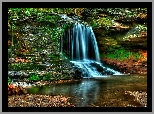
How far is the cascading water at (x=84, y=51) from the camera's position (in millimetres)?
13523

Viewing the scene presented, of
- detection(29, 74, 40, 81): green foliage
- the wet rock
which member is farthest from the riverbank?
the wet rock

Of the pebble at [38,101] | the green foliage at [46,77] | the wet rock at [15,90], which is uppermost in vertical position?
the green foliage at [46,77]

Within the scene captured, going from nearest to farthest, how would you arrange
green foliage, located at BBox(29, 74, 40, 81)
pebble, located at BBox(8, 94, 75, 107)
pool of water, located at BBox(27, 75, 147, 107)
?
pebble, located at BBox(8, 94, 75, 107), pool of water, located at BBox(27, 75, 147, 107), green foliage, located at BBox(29, 74, 40, 81)

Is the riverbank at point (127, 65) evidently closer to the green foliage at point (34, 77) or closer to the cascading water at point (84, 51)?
the cascading water at point (84, 51)

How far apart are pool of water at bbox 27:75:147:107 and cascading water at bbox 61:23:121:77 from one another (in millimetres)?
1123

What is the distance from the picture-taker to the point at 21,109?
32.5 feet

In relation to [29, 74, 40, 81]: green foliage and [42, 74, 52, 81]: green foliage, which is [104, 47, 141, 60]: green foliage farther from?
[29, 74, 40, 81]: green foliage

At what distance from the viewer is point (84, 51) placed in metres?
14.7

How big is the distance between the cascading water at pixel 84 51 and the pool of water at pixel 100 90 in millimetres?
1123

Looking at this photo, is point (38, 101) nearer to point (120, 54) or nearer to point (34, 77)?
point (34, 77)

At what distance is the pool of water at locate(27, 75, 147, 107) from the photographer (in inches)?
405

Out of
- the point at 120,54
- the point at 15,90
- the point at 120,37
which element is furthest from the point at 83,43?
the point at 15,90

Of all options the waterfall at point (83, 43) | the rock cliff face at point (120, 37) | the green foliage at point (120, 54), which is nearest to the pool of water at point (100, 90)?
the rock cliff face at point (120, 37)
